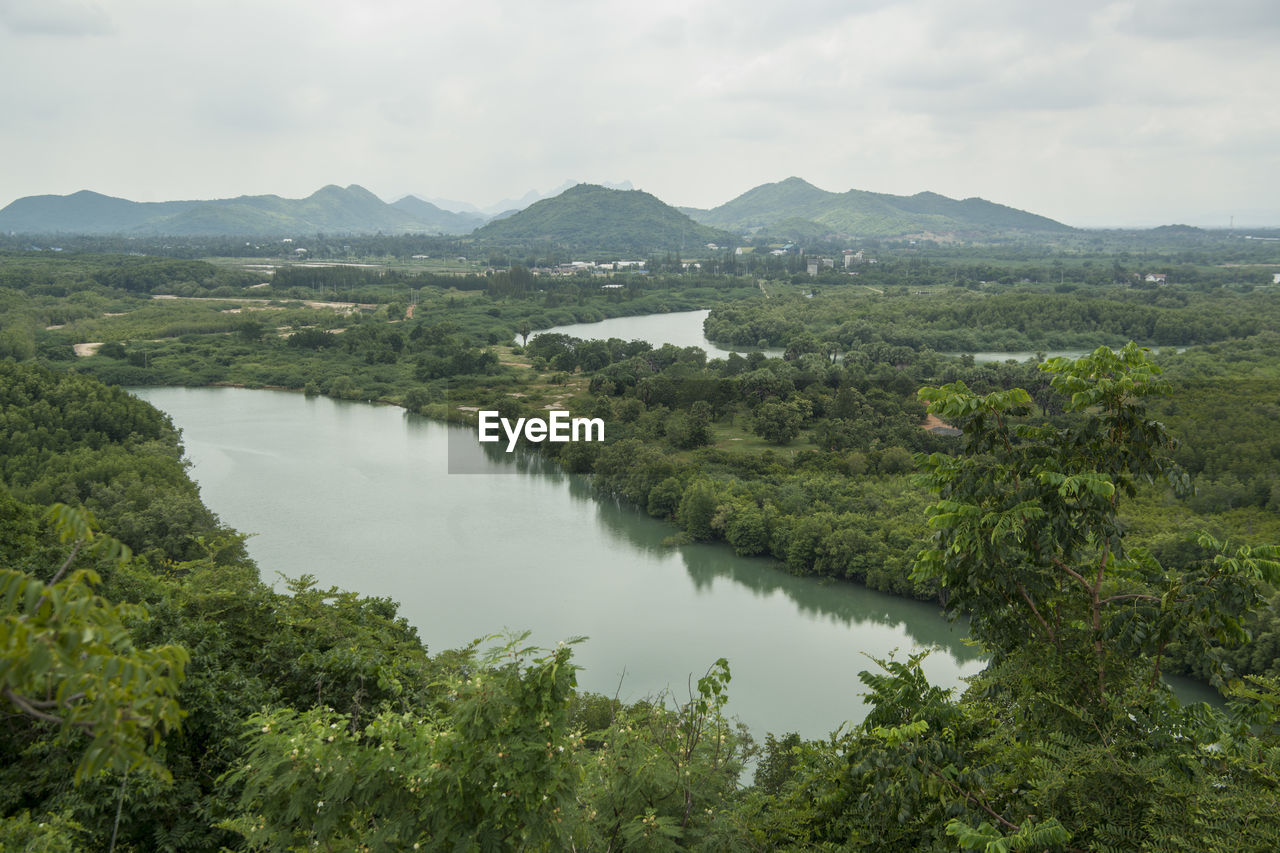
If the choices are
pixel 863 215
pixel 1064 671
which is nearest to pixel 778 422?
pixel 1064 671

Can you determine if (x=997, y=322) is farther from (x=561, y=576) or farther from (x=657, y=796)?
(x=657, y=796)

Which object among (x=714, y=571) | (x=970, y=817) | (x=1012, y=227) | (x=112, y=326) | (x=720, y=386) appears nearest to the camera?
(x=970, y=817)

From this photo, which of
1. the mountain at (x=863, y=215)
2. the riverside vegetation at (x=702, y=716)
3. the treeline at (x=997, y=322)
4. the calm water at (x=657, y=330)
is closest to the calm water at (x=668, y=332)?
the calm water at (x=657, y=330)

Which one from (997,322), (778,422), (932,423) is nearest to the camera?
(778,422)

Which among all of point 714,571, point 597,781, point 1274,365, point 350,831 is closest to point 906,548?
point 714,571

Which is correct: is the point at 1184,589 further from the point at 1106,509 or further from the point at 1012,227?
the point at 1012,227

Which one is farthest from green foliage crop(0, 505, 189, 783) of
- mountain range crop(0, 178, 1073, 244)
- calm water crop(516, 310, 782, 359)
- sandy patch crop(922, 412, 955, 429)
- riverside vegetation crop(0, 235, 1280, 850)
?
mountain range crop(0, 178, 1073, 244)

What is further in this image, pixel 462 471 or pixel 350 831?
pixel 462 471

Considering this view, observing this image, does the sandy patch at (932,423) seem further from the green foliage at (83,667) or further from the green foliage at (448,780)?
the green foliage at (83,667)
